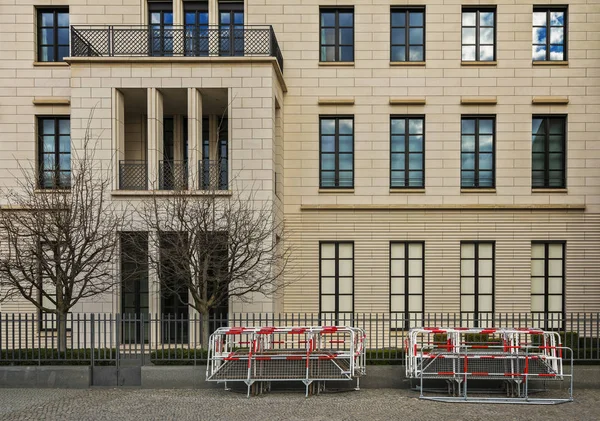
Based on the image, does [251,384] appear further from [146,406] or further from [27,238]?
[27,238]

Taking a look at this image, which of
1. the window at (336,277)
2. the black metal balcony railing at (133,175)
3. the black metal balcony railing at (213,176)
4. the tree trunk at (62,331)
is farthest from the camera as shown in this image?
the window at (336,277)

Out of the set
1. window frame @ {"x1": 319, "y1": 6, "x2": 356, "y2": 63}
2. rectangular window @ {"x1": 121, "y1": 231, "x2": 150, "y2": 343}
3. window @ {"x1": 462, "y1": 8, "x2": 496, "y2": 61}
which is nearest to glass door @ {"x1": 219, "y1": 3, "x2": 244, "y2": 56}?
window frame @ {"x1": 319, "y1": 6, "x2": 356, "y2": 63}

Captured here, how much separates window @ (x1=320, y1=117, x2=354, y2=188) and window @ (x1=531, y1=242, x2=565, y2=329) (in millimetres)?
6979

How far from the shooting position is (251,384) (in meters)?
11.5

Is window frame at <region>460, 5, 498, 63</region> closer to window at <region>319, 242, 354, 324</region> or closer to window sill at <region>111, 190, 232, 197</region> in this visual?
window at <region>319, 242, 354, 324</region>

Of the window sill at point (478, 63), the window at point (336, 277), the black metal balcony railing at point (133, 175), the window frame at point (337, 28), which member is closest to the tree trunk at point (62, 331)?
the black metal balcony railing at point (133, 175)

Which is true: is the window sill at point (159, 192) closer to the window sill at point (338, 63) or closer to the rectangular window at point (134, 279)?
the rectangular window at point (134, 279)

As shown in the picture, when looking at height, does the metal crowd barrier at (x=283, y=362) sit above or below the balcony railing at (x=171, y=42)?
below

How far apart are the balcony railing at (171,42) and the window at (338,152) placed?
3.17 m

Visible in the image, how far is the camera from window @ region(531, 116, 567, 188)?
1842cm

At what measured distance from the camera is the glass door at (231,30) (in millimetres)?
16406

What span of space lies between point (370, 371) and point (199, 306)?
4.87 metres

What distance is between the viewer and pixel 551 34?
18.4 metres

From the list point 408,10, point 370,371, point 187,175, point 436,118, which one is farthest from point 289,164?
point 370,371
